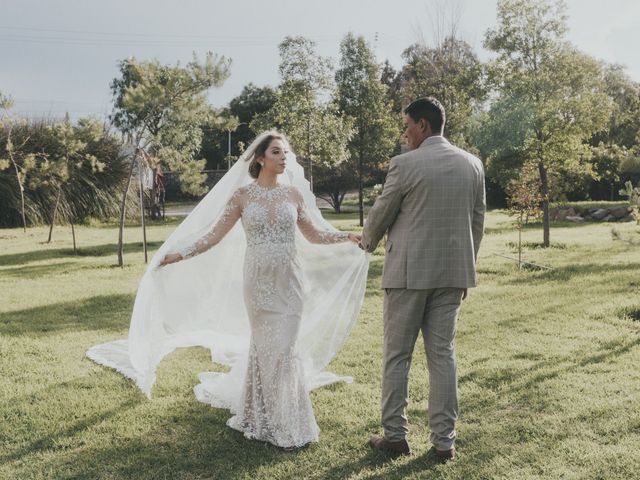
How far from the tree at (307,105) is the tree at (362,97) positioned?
5.35 feet

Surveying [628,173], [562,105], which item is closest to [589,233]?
[562,105]

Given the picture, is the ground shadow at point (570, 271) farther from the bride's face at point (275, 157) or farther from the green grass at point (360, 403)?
the bride's face at point (275, 157)

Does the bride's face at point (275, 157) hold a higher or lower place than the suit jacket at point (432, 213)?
higher

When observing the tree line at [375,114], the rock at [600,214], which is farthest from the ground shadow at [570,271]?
the rock at [600,214]

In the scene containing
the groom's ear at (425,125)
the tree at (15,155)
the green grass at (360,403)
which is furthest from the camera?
the tree at (15,155)

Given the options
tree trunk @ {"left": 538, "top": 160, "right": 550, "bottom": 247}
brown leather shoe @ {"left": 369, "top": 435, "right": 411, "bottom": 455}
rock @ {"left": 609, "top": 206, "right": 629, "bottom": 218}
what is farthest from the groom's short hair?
rock @ {"left": 609, "top": 206, "right": 629, "bottom": 218}

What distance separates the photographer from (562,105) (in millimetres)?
15570

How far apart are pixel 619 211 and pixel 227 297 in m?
23.2

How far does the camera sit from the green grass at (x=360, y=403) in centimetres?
408

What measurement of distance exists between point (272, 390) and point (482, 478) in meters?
1.59

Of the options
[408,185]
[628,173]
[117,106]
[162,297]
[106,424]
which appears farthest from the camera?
[117,106]

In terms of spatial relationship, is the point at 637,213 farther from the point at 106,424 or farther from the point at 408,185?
Answer: the point at 106,424

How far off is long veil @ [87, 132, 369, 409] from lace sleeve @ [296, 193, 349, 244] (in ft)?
0.36

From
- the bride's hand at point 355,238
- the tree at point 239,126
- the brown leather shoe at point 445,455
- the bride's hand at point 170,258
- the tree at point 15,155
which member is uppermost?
the tree at point 239,126
